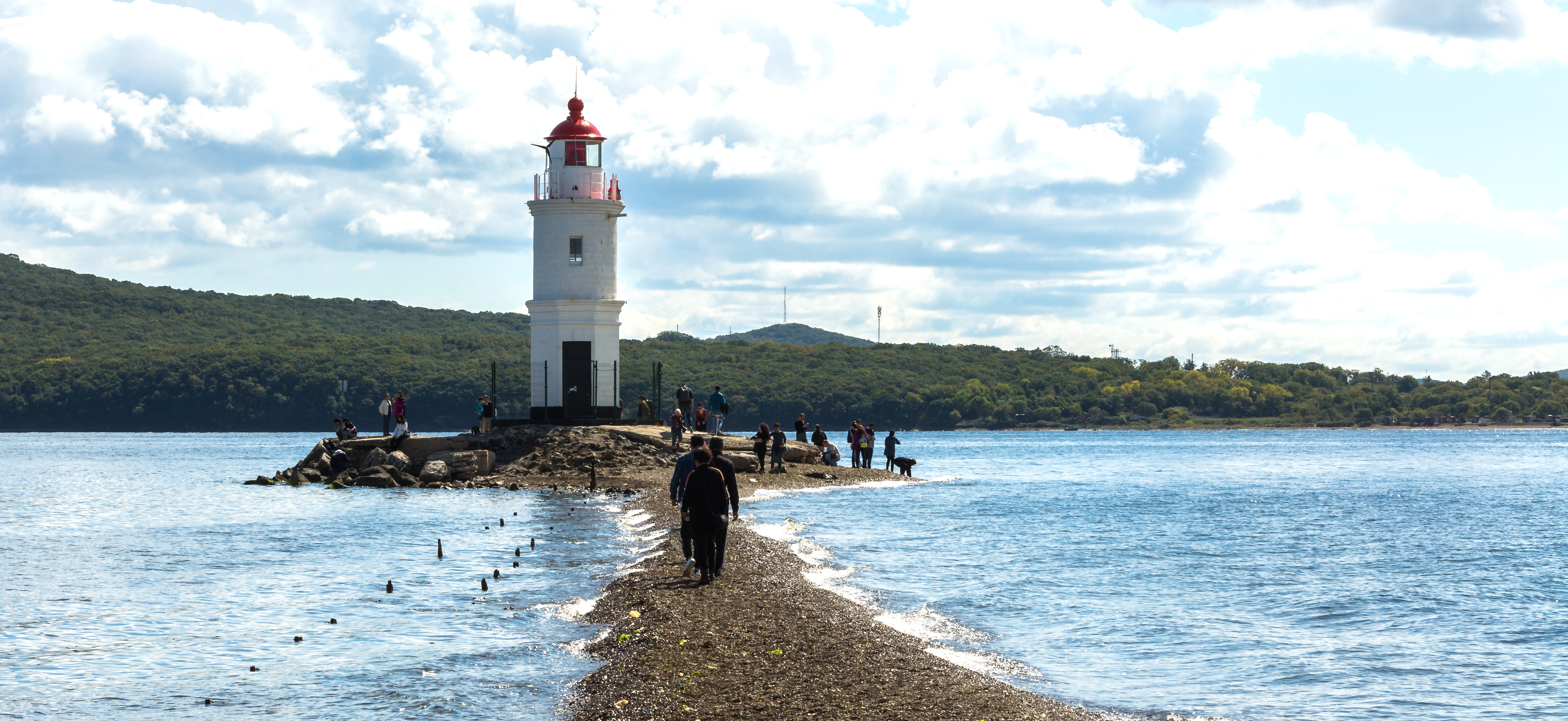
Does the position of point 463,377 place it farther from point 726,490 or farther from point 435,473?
point 726,490

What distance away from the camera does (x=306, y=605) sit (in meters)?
16.2

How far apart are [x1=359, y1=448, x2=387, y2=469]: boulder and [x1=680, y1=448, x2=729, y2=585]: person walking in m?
25.4

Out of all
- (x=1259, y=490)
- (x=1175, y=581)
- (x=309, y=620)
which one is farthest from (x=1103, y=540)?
(x=1259, y=490)

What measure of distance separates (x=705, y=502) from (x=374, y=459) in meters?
27.1

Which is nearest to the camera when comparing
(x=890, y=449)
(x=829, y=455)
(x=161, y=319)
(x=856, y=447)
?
(x=829, y=455)

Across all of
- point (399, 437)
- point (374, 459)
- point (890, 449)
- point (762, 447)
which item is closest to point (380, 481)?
point (374, 459)

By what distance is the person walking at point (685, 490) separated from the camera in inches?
613

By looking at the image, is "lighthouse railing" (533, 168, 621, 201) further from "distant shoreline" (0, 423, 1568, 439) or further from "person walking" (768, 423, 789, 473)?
"distant shoreline" (0, 423, 1568, 439)

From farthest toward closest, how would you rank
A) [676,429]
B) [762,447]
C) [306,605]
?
[676,429], [762,447], [306,605]

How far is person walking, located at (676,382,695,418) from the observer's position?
3841 centimetres

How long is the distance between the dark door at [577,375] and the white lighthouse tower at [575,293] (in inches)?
0.8

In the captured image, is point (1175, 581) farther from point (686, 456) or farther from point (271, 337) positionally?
point (271, 337)

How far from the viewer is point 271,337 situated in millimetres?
152125

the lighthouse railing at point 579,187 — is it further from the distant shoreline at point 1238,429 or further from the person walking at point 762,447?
the distant shoreline at point 1238,429
